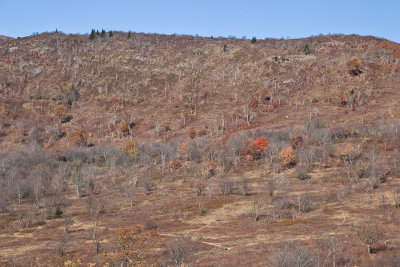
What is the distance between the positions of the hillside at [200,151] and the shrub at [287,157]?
1.14 feet

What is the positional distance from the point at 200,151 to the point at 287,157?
27.7 m

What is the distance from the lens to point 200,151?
105688mm

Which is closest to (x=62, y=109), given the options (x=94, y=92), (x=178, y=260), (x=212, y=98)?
(x=94, y=92)

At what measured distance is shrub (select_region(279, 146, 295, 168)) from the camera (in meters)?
87.8

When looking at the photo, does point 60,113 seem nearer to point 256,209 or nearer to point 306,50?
point 256,209

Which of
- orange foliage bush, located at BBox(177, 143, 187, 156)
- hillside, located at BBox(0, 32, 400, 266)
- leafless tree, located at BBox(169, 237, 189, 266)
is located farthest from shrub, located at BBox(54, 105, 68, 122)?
leafless tree, located at BBox(169, 237, 189, 266)

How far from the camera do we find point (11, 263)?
1619 inches

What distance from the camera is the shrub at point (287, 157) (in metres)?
87.8

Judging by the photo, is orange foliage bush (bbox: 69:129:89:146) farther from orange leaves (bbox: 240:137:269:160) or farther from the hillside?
orange leaves (bbox: 240:137:269:160)

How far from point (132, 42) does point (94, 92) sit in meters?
47.0

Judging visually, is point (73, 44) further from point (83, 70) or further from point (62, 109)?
point (62, 109)

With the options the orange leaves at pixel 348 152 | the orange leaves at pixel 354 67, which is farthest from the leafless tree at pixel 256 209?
the orange leaves at pixel 354 67

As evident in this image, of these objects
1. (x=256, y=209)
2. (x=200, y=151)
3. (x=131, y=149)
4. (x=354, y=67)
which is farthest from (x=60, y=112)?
(x=354, y=67)

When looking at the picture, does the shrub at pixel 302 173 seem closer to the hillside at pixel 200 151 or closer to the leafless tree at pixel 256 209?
the hillside at pixel 200 151
